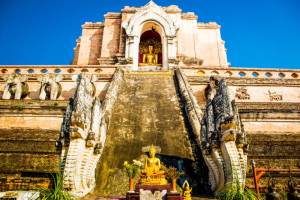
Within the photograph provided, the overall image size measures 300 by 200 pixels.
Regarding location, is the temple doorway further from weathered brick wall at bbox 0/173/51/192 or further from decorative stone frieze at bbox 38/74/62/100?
weathered brick wall at bbox 0/173/51/192

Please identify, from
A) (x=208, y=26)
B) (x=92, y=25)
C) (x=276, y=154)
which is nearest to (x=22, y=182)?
(x=276, y=154)

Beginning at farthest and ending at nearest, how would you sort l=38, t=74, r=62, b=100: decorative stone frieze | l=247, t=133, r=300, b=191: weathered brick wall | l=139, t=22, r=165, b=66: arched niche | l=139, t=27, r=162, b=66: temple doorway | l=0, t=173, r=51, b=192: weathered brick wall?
1. l=139, t=27, r=162, b=66: temple doorway
2. l=139, t=22, r=165, b=66: arched niche
3. l=38, t=74, r=62, b=100: decorative stone frieze
4. l=247, t=133, r=300, b=191: weathered brick wall
5. l=0, t=173, r=51, b=192: weathered brick wall

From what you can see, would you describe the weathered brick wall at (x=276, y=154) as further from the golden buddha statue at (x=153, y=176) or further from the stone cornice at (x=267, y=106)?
the golden buddha statue at (x=153, y=176)

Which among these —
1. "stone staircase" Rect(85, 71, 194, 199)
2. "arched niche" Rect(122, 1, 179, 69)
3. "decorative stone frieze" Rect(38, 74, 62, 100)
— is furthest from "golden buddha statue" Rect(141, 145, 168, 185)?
"arched niche" Rect(122, 1, 179, 69)

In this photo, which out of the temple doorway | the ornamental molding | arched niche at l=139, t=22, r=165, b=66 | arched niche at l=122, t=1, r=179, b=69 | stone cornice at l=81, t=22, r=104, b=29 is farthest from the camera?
stone cornice at l=81, t=22, r=104, b=29

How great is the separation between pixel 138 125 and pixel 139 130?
348mm

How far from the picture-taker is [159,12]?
21.6m

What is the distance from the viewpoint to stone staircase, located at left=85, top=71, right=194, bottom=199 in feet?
25.0

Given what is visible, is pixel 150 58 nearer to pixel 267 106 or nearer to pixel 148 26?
pixel 148 26

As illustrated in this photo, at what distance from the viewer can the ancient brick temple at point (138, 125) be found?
7.14 meters

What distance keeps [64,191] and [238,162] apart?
3.86 m

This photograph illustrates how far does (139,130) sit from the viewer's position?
9.51m

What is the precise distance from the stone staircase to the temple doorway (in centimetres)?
806

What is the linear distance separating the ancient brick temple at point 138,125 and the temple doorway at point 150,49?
199 cm
